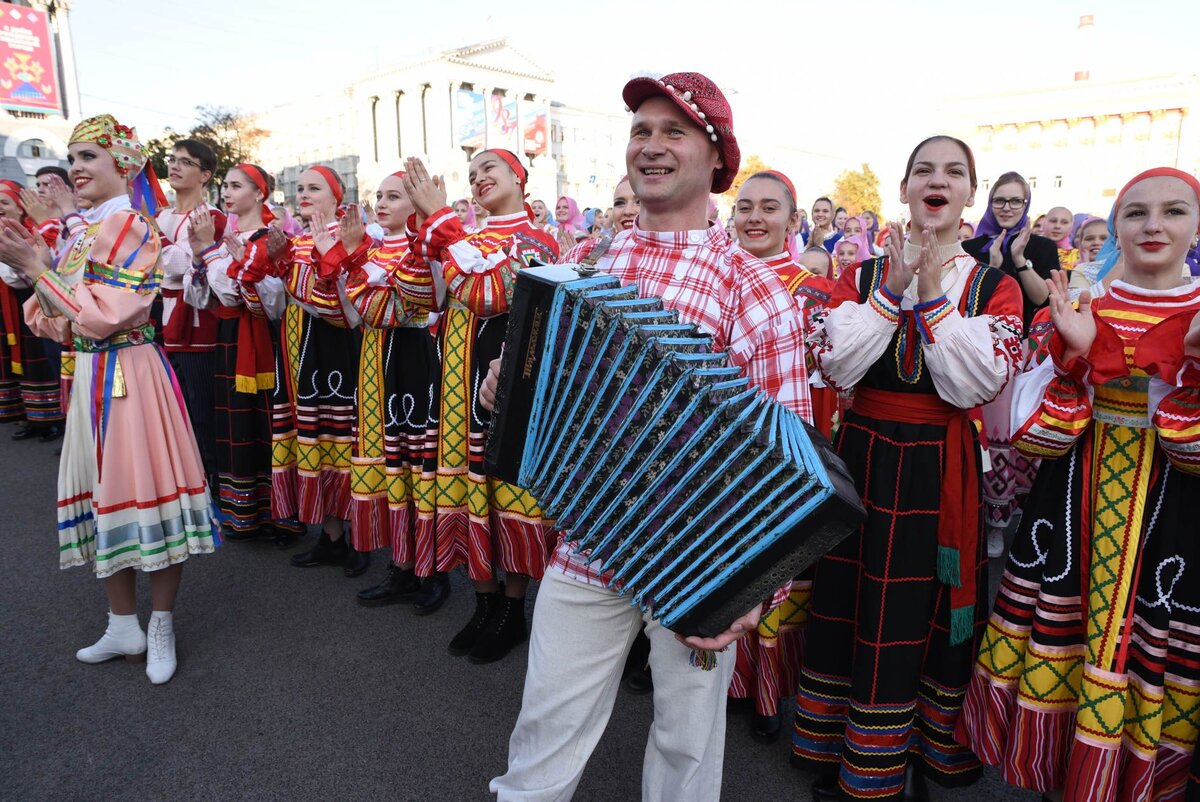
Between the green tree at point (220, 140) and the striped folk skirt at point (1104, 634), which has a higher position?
the green tree at point (220, 140)

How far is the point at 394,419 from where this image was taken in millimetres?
3893

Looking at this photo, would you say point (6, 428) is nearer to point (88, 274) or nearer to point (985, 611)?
point (88, 274)

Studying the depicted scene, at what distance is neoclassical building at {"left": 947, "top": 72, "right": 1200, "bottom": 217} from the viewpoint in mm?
42594

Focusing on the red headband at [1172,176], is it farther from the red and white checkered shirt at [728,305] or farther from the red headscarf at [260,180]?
the red headscarf at [260,180]

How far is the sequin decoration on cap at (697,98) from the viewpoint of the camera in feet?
Result: 5.72

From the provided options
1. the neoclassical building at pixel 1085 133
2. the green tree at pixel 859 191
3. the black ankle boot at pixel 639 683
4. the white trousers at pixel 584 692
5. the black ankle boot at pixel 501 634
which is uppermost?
the neoclassical building at pixel 1085 133

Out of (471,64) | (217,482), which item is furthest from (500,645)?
(471,64)

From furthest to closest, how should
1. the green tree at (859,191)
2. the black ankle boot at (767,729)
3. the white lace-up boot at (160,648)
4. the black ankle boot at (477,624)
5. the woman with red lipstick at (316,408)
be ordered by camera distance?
the green tree at (859,191) → the woman with red lipstick at (316,408) → the black ankle boot at (477,624) → the white lace-up boot at (160,648) → the black ankle boot at (767,729)

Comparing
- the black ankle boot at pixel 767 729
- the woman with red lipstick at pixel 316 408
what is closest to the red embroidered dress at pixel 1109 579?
the black ankle boot at pixel 767 729

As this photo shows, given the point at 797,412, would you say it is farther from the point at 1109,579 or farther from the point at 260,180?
the point at 260,180

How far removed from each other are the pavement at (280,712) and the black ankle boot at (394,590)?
2.7 inches

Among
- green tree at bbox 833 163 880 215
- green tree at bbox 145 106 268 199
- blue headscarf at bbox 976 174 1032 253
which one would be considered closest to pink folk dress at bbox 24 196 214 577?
blue headscarf at bbox 976 174 1032 253

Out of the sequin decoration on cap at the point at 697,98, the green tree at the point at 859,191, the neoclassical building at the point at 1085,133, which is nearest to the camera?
the sequin decoration on cap at the point at 697,98

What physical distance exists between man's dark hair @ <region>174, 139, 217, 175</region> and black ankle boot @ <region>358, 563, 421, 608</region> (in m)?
3.05
